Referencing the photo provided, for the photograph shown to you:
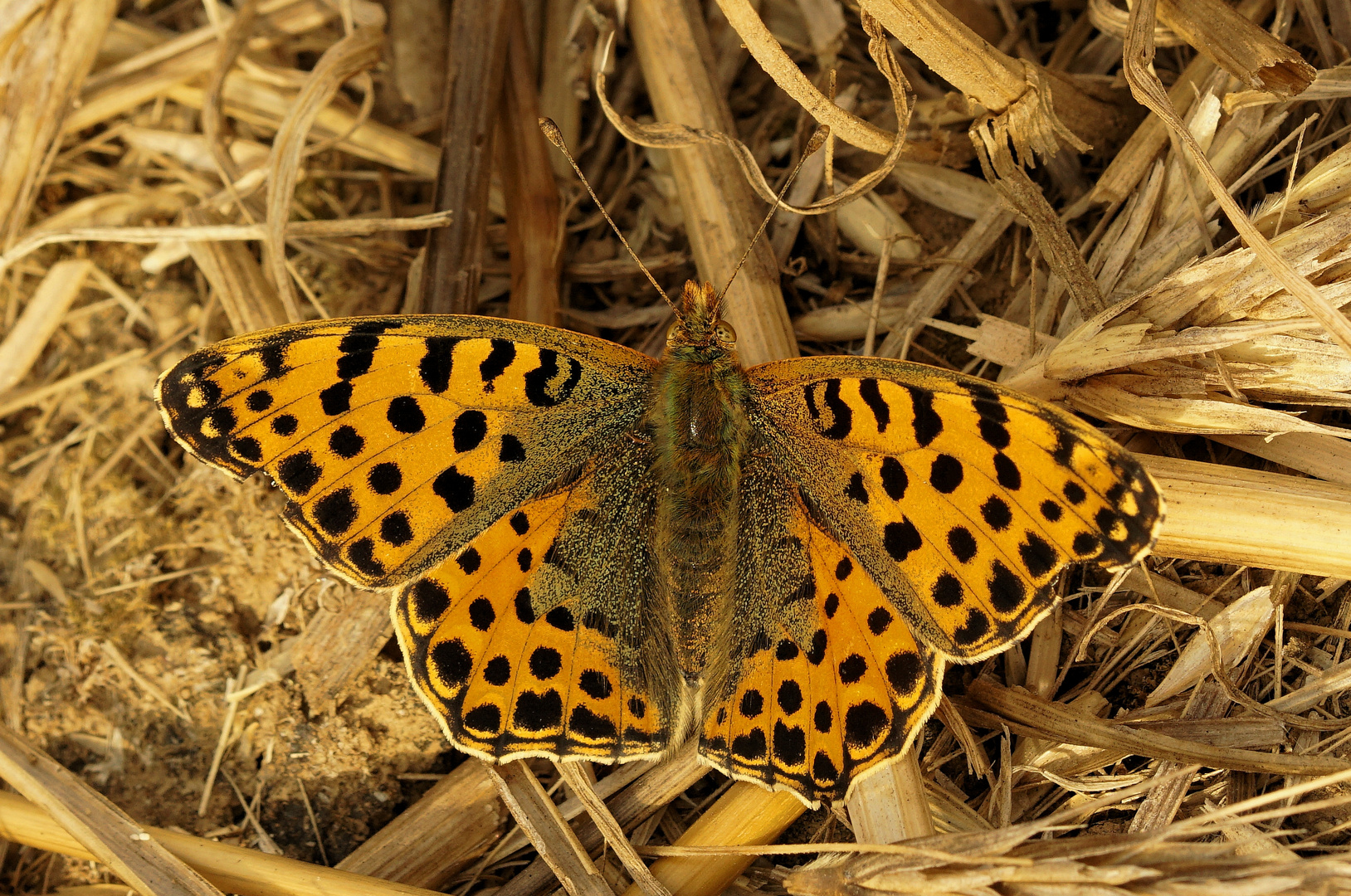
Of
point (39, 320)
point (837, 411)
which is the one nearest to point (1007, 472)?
point (837, 411)

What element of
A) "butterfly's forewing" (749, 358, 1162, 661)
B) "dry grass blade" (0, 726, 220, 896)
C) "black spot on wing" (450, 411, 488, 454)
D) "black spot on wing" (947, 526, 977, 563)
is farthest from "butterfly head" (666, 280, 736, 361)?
"dry grass blade" (0, 726, 220, 896)

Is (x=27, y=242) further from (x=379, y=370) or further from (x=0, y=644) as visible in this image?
(x=379, y=370)

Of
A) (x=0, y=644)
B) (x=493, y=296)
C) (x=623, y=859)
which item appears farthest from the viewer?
(x=493, y=296)

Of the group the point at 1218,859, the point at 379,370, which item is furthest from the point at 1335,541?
the point at 379,370

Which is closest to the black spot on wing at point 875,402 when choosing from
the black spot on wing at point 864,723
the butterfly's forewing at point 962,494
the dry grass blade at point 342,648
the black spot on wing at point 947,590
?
the butterfly's forewing at point 962,494

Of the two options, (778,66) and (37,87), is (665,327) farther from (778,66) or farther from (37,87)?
(37,87)

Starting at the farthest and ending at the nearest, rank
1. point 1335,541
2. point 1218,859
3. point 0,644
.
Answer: point 0,644
point 1335,541
point 1218,859

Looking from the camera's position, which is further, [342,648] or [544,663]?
[342,648]

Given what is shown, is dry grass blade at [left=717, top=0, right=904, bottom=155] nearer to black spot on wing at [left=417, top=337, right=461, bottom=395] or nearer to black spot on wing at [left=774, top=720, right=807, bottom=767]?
black spot on wing at [left=417, top=337, right=461, bottom=395]
